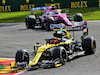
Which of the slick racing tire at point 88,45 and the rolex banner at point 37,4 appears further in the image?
the rolex banner at point 37,4

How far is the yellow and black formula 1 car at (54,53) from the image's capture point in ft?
37.4

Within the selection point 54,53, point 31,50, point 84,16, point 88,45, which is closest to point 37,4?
point 84,16

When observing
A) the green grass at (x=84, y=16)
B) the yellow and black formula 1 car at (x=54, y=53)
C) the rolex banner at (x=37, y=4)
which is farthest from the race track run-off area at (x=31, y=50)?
the rolex banner at (x=37, y=4)

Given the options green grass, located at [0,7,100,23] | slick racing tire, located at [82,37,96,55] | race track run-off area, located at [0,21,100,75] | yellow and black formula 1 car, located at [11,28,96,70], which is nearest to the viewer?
race track run-off area, located at [0,21,100,75]

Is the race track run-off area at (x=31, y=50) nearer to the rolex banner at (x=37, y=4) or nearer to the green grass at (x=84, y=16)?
the green grass at (x=84, y=16)

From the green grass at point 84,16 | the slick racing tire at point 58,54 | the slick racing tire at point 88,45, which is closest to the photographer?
the slick racing tire at point 58,54

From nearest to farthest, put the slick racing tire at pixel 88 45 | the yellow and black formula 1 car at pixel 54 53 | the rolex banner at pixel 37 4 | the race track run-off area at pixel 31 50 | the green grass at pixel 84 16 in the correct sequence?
1. the race track run-off area at pixel 31 50
2. the yellow and black formula 1 car at pixel 54 53
3. the slick racing tire at pixel 88 45
4. the green grass at pixel 84 16
5. the rolex banner at pixel 37 4

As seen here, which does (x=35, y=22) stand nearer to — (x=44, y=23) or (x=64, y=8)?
(x=44, y=23)

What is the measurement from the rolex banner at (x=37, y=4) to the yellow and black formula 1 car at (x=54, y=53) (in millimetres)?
21691

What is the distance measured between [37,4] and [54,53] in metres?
25.2

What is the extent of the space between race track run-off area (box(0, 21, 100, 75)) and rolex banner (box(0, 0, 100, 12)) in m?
9.26

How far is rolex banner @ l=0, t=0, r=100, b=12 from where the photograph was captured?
35.3 m

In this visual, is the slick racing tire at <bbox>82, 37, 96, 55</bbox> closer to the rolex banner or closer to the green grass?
the green grass

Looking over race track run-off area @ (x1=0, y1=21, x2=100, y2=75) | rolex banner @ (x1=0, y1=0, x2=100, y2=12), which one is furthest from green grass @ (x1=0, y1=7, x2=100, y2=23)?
race track run-off area @ (x1=0, y1=21, x2=100, y2=75)
